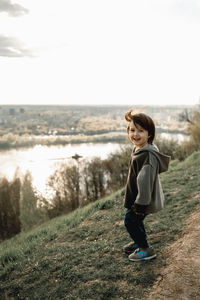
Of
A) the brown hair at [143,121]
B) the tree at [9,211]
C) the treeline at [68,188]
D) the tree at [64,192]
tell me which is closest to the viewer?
the brown hair at [143,121]

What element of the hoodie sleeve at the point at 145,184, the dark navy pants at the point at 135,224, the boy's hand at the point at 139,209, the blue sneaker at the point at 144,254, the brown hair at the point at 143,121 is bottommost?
the blue sneaker at the point at 144,254

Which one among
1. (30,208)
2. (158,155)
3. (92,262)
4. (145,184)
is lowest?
(30,208)

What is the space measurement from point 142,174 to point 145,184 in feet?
0.40

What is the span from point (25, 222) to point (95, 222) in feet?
59.4

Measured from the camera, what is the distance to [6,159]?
208 ft

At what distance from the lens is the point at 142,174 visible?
319 centimetres

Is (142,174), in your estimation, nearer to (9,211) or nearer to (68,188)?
(9,211)

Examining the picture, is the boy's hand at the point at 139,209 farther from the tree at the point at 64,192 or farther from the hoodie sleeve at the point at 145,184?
the tree at the point at 64,192

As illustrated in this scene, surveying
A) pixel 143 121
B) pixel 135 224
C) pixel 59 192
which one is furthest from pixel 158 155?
pixel 59 192

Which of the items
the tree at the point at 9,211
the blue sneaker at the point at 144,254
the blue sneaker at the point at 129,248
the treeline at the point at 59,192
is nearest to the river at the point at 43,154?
the treeline at the point at 59,192

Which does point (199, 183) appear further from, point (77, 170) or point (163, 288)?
point (77, 170)

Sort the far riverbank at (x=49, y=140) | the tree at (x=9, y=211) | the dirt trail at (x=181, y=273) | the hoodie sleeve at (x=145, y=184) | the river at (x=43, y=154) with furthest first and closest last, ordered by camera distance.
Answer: the far riverbank at (x=49, y=140), the river at (x=43, y=154), the tree at (x=9, y=211), the hoodie sleeve at (x=145, y=184), the dirt trail at (x=181, y=273)

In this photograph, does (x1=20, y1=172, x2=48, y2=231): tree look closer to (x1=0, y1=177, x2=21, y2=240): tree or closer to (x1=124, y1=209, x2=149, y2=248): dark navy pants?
(x1=0, y1=177, x2=21, y2=240): tree

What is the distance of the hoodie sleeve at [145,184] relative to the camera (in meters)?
3.17
